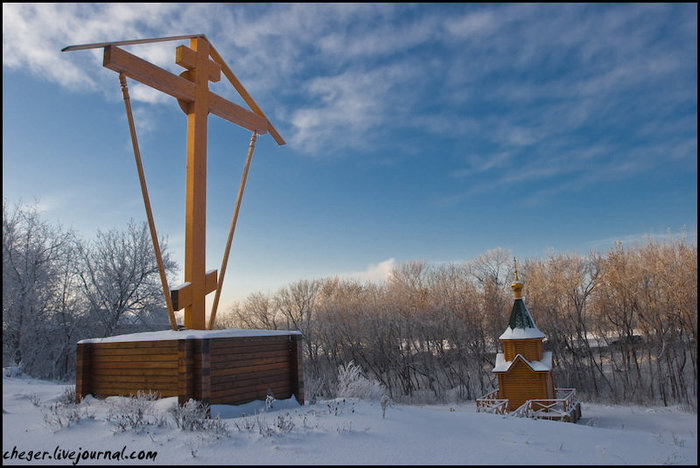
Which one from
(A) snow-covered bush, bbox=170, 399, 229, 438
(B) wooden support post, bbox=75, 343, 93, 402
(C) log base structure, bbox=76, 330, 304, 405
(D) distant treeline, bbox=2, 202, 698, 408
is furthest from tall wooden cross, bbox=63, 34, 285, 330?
(D) distant treeline, bbox=2, 202, 698, 408

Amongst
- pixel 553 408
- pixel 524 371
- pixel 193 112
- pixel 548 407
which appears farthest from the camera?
pixel 524 371

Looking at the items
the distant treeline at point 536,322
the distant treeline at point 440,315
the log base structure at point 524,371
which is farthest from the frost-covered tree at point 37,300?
the log base structure at point 524,371

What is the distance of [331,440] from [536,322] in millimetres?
25428

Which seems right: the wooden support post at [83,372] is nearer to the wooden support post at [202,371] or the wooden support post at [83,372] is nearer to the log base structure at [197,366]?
the log base structure at [197,366]

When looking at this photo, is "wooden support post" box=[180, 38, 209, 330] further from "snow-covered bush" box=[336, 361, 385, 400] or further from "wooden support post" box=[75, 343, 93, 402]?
"snow-covered bush" box=[336, 361, 385, 400]

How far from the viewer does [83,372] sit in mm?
8508

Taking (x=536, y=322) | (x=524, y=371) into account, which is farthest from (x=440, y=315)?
(x=524, y=371)

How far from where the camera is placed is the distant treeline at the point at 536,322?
23438 millimetres

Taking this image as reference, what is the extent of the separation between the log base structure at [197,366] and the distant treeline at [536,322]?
14762 mm

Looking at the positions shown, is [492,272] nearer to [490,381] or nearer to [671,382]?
[490,381]

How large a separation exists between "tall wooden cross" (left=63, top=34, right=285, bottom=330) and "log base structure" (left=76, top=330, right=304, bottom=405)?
3.37ft

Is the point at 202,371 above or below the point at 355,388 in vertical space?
above

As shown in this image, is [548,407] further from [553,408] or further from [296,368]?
[296,368]

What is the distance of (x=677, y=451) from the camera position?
19.0ft
